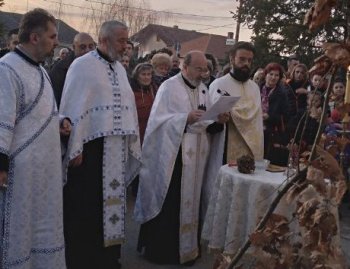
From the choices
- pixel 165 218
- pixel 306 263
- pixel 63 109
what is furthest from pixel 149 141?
pixel 306 263

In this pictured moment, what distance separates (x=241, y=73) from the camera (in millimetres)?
5367

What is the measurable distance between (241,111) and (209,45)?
50.0 m

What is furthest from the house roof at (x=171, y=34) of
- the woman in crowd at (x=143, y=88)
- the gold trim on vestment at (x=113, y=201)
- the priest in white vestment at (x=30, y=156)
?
the priest in white vestment at (x=30, y=156)

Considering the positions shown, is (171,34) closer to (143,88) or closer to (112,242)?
(143,88)

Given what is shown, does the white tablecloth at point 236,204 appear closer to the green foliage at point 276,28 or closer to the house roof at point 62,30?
the green foliage at point 276,28

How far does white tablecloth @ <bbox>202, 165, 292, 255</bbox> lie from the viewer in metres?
4.04

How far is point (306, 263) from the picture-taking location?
1458 millimetres

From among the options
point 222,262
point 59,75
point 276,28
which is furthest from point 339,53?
point 276,28

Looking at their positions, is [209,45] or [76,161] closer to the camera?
[76,161]

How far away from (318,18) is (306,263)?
26.7 inches

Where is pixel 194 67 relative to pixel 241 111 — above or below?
above

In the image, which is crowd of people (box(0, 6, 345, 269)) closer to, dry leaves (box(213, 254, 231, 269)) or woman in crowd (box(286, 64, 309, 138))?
dry leaves (box(213, 254, 231, 269))

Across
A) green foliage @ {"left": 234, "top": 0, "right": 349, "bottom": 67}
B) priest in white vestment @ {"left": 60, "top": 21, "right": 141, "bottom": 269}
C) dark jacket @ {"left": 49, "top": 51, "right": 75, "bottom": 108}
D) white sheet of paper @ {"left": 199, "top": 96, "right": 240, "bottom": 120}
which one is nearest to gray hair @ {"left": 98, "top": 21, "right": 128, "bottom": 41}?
priest in white vestment @ {"left": 60, "top": 21, "right": 141, "bottom": 269}

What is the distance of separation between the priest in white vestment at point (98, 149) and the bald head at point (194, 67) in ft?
2.35
